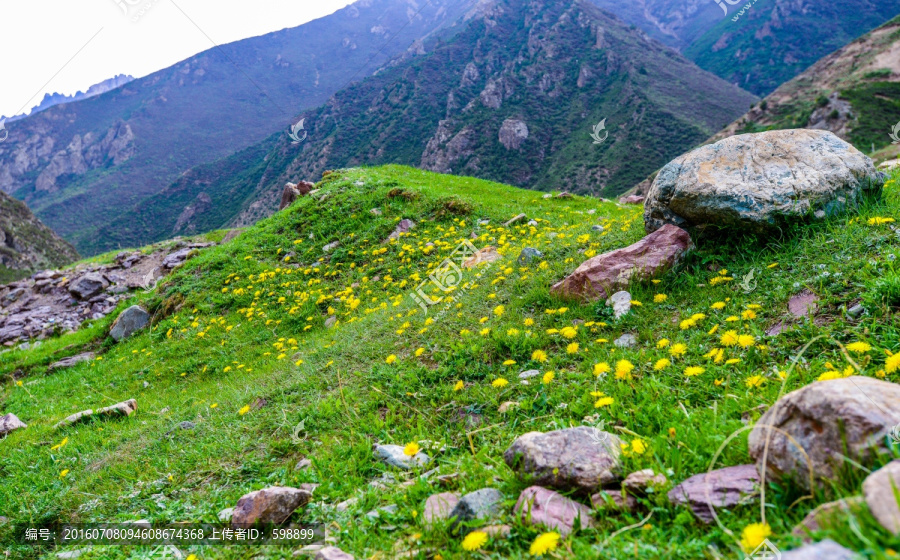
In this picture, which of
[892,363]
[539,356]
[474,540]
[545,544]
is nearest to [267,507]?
[474,540]

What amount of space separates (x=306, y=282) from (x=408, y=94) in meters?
143

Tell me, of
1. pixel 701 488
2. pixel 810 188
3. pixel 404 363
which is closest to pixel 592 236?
pixel 810 188

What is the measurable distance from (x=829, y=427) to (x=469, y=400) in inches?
105

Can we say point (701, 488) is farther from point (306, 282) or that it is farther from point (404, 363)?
point (306, 282)

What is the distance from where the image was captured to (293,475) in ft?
11.0

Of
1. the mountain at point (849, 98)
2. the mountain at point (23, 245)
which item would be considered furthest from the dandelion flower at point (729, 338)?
the mountain at point (849, 98)

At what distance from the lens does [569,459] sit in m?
2.19

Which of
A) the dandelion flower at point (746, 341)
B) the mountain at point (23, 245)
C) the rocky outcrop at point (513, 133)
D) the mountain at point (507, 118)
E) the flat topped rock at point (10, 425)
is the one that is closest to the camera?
the dandelion flower at point (746, 341)

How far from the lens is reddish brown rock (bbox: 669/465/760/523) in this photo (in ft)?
5.64

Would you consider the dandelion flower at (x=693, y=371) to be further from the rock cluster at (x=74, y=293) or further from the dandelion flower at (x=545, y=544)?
the rock cluster at (x=74, y=293)

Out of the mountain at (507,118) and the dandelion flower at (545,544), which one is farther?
the mountain at (507,118)

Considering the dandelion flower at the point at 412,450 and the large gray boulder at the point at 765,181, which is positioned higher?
the large gray boulder at the point at 765,181

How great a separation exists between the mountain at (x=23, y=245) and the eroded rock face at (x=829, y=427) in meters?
51.8

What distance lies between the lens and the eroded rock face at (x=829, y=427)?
1.47 meters
